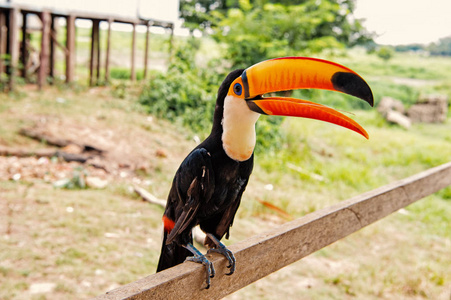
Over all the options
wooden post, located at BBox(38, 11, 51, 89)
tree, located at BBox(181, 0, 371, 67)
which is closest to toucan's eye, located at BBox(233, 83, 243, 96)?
tree, located at BBox(181, 0, 371, 67)

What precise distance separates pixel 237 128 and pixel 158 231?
104 inches

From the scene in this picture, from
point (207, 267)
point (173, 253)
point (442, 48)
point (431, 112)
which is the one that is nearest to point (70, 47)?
point (173, 253)

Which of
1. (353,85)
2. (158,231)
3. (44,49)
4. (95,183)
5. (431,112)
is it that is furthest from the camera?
Answer: (431,112)

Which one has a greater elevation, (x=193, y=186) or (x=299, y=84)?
(x=299, y=84)

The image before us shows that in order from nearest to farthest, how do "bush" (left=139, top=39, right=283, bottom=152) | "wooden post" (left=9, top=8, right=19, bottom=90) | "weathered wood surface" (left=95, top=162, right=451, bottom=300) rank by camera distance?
"weathered wood surface" (left=95, top=162, right=451, bottom=300) → "bush" (left=139, top=39, right=283, bottom=152) → "wooden post" (left=9, top=8, right=19, bottom=90)

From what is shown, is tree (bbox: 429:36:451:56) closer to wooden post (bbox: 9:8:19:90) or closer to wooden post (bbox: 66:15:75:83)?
wooden post (bbox: 66:15:75:83)

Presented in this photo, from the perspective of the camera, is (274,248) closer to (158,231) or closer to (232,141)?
(232,141)

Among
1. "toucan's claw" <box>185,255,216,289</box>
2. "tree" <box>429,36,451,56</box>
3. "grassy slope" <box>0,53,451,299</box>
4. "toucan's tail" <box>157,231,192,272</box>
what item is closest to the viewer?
"toucan's claw" <box>185,255,216,289</box>

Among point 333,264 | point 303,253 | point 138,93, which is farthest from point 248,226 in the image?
point 138,93

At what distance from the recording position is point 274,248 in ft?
4.91

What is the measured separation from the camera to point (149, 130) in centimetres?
652

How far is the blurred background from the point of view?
3322 millimetres

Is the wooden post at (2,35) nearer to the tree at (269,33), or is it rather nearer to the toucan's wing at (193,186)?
the tree at (269,33)

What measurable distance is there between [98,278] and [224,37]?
20.6 feet
